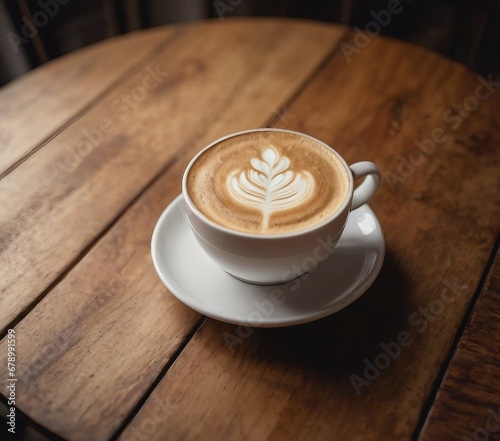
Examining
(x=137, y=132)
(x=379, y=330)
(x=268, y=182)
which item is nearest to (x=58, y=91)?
(x=137, y=132)

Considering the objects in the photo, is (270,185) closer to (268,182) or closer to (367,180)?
(268,182)

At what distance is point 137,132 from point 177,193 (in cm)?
20

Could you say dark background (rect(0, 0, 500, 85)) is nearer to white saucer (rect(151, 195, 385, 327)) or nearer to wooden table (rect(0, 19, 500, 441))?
wooden table (rect(0, 19, 500, 441))

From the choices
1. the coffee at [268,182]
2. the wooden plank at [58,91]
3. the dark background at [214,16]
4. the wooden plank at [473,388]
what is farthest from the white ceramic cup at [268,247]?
the dark background at [214,16]

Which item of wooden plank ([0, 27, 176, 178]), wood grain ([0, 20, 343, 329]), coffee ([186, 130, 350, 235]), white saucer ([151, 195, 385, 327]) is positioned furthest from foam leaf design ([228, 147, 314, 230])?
wooden plank ([0, 27, 176, 178])

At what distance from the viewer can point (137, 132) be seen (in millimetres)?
1002

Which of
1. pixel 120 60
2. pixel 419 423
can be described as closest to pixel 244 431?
pixel 419 423

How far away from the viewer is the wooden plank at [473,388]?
0.58 metres

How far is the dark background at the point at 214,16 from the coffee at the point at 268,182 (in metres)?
1.41

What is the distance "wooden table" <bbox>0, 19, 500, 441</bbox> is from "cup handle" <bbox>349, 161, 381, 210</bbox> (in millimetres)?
102

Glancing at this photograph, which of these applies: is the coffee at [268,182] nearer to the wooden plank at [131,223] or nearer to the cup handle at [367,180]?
the cup handle at [367,180]

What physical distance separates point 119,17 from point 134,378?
5.90ft

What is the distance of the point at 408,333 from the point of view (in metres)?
0.68

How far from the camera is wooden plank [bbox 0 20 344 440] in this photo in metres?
0.62
